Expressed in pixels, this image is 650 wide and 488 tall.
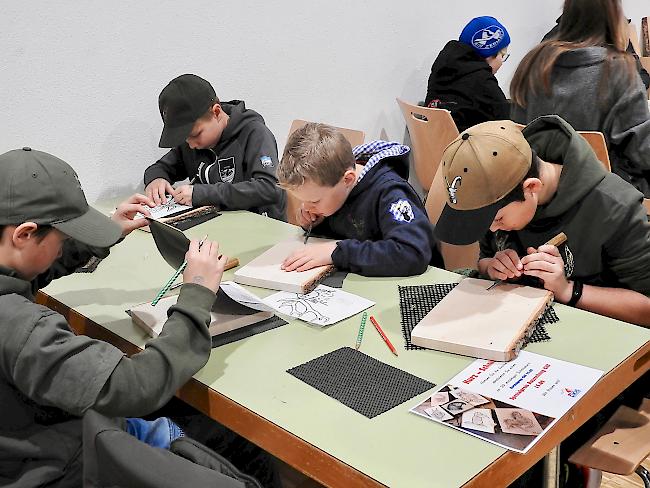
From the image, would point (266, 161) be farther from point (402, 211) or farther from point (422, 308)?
point (422, 308)

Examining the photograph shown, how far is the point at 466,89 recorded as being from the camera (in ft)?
11.3

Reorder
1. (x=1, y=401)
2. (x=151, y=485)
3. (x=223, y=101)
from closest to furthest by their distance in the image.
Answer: (x=151, y=485), (x=1, y=401), (x=223, y=101)

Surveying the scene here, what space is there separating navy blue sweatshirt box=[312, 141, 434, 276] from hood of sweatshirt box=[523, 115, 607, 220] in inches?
11.9

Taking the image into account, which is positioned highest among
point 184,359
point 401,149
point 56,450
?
point 401,149

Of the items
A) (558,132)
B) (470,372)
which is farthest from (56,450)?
(558,132)

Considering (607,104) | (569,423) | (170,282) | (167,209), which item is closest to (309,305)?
(170,282)

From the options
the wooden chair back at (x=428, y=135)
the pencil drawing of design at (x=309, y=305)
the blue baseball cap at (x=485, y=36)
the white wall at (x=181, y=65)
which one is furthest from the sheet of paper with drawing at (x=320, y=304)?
the blue baseball cap at (x=485, y=36)

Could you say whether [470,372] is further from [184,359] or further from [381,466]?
[184,359]

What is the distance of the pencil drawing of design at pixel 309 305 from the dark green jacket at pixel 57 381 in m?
0.32

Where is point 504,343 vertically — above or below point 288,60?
below

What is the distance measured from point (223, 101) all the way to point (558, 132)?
1646 millimetres

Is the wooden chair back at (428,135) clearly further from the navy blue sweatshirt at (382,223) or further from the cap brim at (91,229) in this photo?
the cap brim at (91,229)

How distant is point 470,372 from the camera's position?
4.14ft

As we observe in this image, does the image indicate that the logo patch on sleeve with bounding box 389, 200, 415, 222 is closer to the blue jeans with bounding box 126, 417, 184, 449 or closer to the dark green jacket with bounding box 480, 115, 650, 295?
the dark green jacket with bounding box 480, 115, 650, 295
